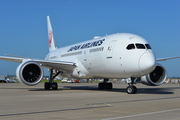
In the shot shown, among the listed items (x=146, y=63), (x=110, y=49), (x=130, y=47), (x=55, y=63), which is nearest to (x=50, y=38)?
(x=55, y=63)

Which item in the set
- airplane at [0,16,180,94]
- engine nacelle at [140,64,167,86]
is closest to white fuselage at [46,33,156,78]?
airplane at [0,16,180,94]

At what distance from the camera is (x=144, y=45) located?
1573cm

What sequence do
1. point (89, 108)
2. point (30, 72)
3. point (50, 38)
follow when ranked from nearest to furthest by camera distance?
1. point (89, 108)
2. point (30, 72)
3. point (50, 38)

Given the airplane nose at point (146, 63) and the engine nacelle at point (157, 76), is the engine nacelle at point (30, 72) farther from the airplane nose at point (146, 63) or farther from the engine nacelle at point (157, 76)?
the engine nacelle at point (157, 76)

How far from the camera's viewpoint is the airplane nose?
14.6 m

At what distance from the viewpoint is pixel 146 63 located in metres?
14.6

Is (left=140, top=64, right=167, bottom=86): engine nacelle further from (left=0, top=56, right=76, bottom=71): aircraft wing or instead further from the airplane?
(left=0, top=56, right=76, bottom=71): aircraft wing

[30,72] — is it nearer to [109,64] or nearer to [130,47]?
[109,64]

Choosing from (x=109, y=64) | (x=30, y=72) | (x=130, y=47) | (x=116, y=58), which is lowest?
(x=30, y=72)

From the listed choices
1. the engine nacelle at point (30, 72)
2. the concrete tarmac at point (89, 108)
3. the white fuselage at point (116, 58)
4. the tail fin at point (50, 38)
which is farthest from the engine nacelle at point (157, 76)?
the tail fin at point (50, 38)

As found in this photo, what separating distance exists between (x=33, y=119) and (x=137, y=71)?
978 cm

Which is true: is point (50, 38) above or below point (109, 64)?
above

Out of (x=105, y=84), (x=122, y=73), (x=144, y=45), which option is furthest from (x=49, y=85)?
(x=144, y=45)

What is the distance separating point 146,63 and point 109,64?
9.67 feet
